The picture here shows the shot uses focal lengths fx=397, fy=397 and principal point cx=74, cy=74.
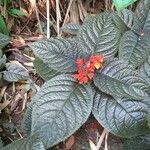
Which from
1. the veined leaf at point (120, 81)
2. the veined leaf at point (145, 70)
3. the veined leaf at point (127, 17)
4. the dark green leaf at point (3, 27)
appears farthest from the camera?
the dark green leaf at point (3, 27)

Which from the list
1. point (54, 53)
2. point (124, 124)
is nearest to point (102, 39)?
point (54, 53)

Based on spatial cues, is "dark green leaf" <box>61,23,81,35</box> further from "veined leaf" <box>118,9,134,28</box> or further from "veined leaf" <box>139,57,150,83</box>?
"veined leaf" <box>139,57,150,83</box>

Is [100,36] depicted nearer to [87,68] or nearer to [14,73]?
[87,68]

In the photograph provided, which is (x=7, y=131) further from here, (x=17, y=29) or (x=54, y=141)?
(x=17, y=29)

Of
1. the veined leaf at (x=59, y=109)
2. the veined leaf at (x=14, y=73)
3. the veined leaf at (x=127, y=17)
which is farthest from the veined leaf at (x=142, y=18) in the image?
the veined leaf at (x=14, y=73)

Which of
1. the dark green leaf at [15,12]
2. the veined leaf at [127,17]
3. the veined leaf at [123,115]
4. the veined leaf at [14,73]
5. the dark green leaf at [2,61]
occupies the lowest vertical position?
the veined leaf at [123,115]

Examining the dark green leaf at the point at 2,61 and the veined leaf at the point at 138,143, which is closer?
the veined leaf at the point at 138,143

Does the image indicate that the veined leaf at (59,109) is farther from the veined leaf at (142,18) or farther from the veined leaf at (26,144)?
the veined leaf at (142,18)

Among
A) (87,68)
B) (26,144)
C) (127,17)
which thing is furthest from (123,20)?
(26,144)
